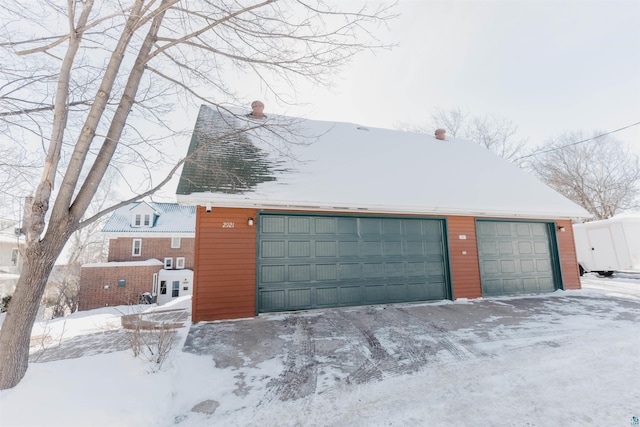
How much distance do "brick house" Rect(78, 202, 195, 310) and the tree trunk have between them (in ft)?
52.8

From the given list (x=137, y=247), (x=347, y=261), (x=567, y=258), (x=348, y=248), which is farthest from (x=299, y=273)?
(x=137, y=247)

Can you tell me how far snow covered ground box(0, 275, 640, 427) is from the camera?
102 inches

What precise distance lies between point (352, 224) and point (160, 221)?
19254 millimetres

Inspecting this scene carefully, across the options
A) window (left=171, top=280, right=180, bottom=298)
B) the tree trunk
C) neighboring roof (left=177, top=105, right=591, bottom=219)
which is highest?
neighboring roof (left=177, top=105, right=591, bottom=219)

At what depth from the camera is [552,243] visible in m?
9.09

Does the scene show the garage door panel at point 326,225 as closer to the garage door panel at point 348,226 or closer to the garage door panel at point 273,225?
the garage door panel at point 348,226

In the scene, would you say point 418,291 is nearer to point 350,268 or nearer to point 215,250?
point 350,268

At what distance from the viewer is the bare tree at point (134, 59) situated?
363cm

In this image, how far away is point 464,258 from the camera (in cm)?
799

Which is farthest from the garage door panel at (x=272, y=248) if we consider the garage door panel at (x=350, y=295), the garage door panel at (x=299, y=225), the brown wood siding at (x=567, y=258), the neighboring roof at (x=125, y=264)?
the neighboring roof at (x=125, y=264)

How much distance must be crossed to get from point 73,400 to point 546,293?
11066mm

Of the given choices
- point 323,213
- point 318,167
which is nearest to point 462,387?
point 323,213

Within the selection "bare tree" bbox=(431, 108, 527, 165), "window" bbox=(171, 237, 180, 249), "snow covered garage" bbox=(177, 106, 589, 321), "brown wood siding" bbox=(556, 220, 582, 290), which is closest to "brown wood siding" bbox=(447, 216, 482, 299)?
"snow covered garage" bbox=(177, 106, 589, 321)

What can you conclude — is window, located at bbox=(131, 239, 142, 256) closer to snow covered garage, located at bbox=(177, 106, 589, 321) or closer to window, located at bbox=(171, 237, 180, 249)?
window, located at bbox=(171, 237, 180, 249)
